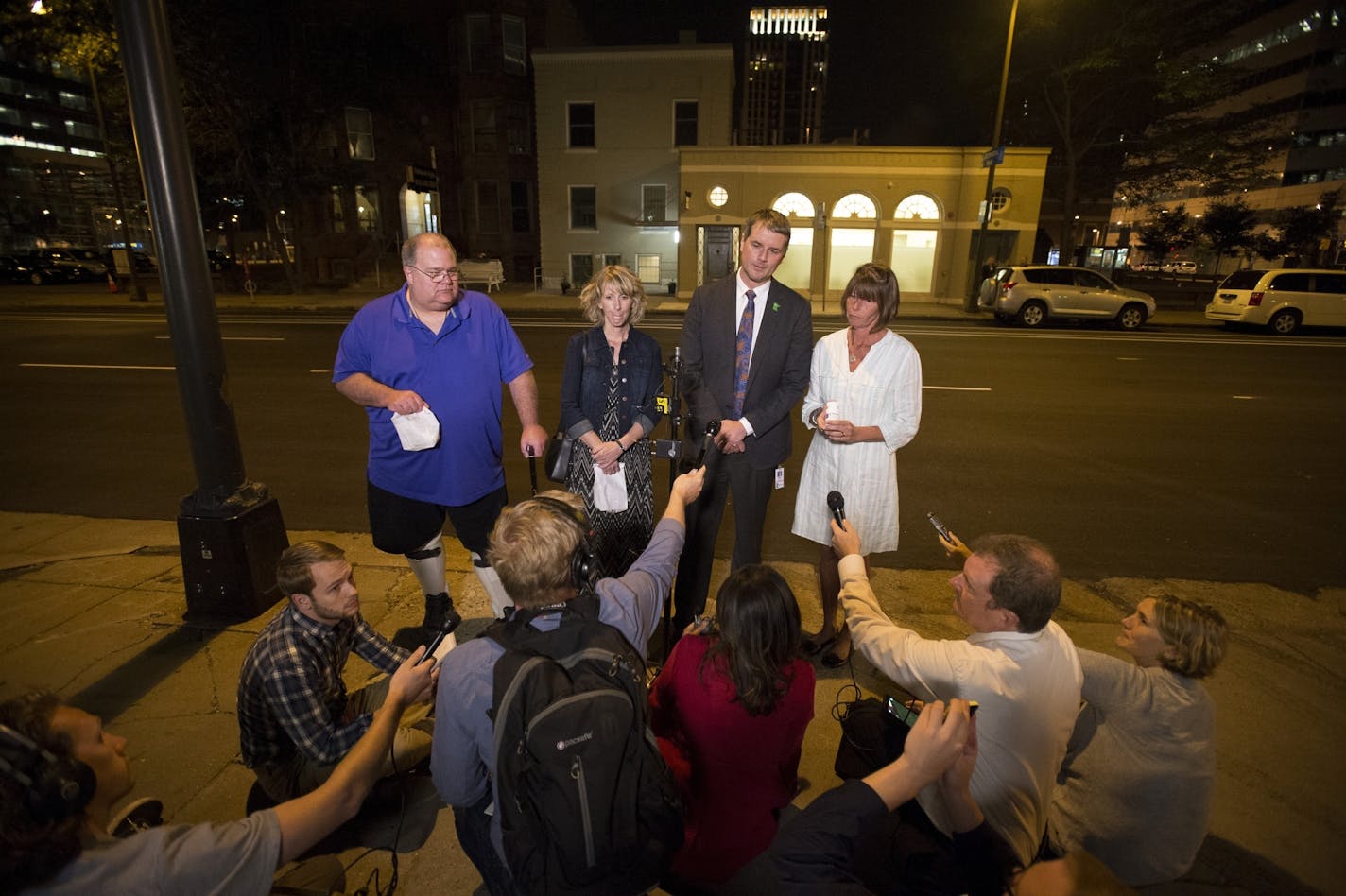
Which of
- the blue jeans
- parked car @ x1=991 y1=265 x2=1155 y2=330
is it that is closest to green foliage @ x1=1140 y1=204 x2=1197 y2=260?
parked car @ x1=991 y1=265 x2=1155 y2=330

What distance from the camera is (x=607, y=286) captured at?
321 cm

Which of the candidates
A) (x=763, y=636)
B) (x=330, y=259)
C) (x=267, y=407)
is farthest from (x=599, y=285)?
(x=330, y=259)

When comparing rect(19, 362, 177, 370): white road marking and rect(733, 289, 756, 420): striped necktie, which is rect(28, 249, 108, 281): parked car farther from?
rect(733, 289, 756, 420): striped necktie

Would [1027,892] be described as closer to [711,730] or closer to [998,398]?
[711,730]

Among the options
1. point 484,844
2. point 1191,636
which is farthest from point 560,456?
point 1191,636

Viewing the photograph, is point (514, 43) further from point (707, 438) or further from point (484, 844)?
point (484, 844)

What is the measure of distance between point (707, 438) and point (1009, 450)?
17.3 feet

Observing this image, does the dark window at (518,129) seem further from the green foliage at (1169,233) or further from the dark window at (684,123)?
the green foliage at (1169,233)

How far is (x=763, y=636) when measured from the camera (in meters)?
1.87

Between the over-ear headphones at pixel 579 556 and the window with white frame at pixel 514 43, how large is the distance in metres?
29.7

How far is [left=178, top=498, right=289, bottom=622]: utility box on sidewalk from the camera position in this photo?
3.57 meters

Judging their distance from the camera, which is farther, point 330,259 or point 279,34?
point 330,259

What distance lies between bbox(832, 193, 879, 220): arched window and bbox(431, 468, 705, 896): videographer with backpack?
2473 centimetres

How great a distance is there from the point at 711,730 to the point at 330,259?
32650 mm
